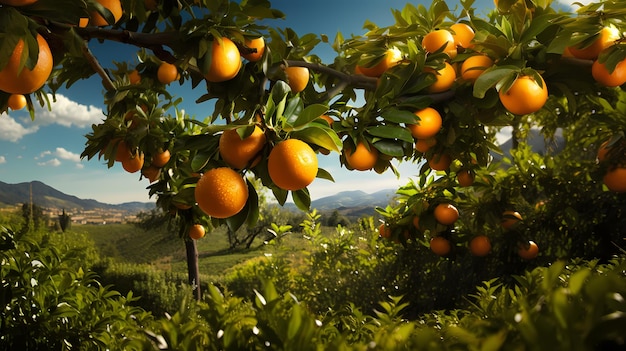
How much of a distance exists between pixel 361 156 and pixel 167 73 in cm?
129

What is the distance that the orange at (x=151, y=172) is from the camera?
2375 millimetres

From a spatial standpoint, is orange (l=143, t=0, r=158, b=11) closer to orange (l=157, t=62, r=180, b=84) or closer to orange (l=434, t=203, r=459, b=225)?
orange (l=157, t=62, r=180, b=84)

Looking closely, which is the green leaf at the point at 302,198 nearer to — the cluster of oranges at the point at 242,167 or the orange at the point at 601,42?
the cluster of oranges at the point at 242,167

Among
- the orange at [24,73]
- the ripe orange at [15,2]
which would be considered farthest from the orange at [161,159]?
the ripe orange at [15,2]

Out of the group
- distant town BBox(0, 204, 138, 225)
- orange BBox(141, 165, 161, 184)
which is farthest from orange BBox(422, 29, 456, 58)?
distant town BBox(0, 204, 138, 225)

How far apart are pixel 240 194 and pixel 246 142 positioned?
0.13 metres

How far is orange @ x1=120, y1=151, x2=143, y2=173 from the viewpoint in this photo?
2.00 meters

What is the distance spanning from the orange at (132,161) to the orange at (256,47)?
1140mm

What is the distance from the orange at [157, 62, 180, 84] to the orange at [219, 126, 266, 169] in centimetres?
126

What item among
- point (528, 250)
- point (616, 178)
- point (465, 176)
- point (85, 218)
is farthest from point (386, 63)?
point (85, 218)

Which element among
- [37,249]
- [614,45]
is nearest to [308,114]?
[614,45]

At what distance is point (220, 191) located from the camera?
82cm

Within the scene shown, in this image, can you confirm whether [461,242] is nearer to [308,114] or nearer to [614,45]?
[614,45]

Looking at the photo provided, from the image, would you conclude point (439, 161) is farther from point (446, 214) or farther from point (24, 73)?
point (24, 73)
